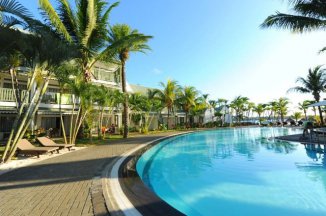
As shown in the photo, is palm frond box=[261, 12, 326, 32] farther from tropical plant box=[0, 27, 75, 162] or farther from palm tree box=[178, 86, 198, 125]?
palm tree box=[178, 86, 198, 125]

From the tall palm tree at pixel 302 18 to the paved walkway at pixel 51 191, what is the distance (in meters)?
13.0

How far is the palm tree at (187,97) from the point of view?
36284 mm

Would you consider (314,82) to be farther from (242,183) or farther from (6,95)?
(6,95)

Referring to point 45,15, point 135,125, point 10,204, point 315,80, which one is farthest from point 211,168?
point 315,80

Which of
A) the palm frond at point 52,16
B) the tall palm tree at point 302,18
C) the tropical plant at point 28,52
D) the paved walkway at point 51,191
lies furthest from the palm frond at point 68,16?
the tall palm tree at point 302,18

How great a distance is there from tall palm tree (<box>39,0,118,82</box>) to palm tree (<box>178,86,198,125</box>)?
2101 centimetres

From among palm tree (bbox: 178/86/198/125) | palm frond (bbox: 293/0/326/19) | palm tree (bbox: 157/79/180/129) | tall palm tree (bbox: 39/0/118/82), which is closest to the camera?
palm frond (bbox: 293/0/326/19)

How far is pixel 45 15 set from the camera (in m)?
13.9

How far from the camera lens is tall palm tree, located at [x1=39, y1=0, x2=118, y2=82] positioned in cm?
1477

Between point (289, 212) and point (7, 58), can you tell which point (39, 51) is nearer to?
point (7, 58)

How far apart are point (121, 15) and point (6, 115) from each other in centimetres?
1302

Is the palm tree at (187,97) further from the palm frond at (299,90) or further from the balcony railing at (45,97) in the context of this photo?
the balcony railing at (45,97)

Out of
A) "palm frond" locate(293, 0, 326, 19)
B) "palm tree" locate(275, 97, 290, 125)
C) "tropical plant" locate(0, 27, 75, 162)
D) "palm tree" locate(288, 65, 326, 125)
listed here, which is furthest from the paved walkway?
"palm tree" locate(275, 97, 290, 125)

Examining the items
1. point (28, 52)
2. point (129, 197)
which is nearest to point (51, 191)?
point (129, 197)
